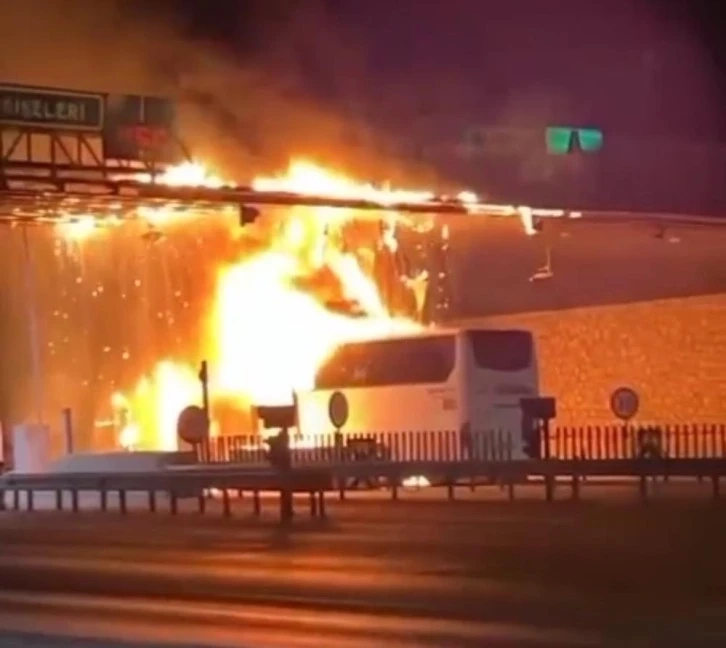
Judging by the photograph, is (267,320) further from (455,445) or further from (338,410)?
(455,445)

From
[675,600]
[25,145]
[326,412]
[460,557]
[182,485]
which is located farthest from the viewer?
[326,412]

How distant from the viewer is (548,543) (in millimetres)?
21969

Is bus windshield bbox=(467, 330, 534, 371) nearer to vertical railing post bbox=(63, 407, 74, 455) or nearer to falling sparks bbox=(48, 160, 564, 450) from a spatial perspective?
falling sparks bbox=(48, 160, 564, 450)

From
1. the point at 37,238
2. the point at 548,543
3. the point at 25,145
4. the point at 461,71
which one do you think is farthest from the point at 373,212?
the point at 548,543

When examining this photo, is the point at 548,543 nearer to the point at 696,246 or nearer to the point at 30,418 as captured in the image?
the point at 696,246

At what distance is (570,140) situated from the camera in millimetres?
43406

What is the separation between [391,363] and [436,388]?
1098 millimetres

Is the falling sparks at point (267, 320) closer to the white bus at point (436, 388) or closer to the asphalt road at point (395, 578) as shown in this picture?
the white bus at point (436, 388)

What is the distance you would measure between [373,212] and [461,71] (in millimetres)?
4698

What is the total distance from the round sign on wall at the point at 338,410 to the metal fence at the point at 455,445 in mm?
267

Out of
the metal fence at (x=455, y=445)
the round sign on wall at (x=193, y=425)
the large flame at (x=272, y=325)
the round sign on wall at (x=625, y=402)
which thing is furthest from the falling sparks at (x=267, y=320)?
the round sign on wall at (x=625, y=402)

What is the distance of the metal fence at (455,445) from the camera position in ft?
123

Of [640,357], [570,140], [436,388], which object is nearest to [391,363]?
[436,388]

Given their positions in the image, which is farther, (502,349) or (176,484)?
(502,349)
